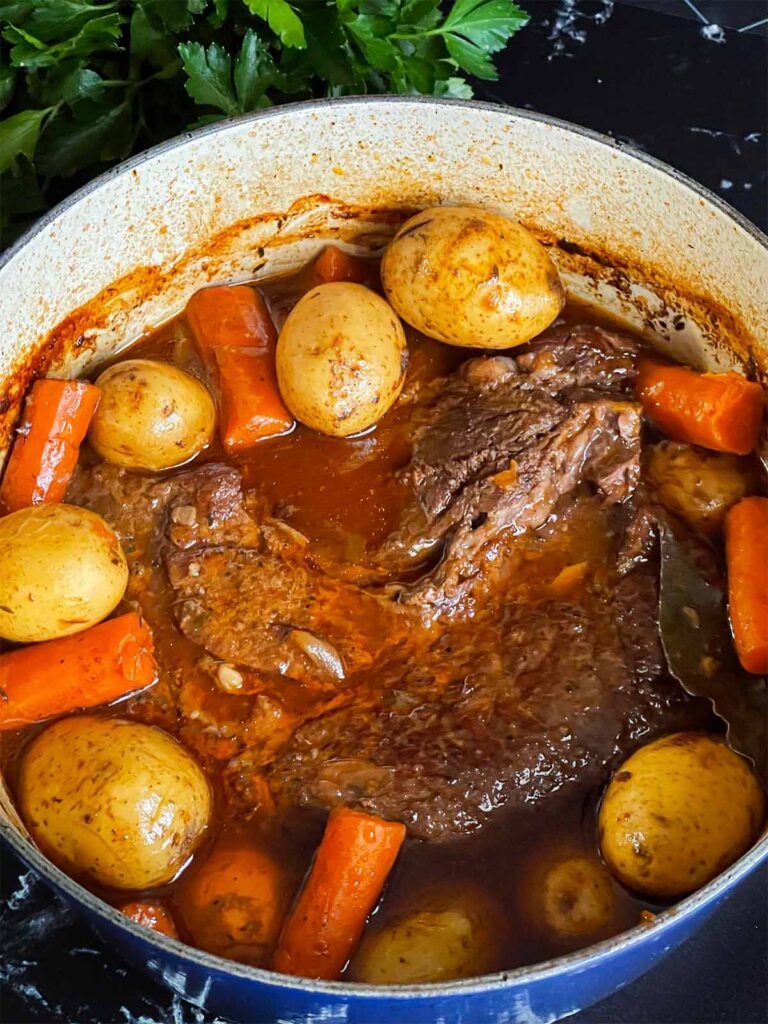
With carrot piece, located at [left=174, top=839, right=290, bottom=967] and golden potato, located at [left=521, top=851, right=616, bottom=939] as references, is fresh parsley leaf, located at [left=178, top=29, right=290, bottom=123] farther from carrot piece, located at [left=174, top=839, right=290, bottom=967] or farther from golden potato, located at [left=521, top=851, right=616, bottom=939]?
golden potato, located at [left=521, top=851, right=616, bottom=939]

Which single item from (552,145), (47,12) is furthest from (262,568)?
(47,12)

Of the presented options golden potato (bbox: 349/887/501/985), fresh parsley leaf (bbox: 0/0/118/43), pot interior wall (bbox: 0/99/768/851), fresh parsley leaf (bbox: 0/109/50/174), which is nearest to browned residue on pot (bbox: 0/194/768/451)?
pot interior wall (bbox: 0/99/768/851)

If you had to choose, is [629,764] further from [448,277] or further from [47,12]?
[47,12]

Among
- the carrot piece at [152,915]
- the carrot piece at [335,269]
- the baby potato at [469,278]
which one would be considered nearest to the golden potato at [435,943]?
the carrot piece at [152,915]

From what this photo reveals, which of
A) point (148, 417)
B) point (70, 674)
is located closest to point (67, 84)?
point (148, 417)

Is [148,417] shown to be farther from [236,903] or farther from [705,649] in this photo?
[705,649]
